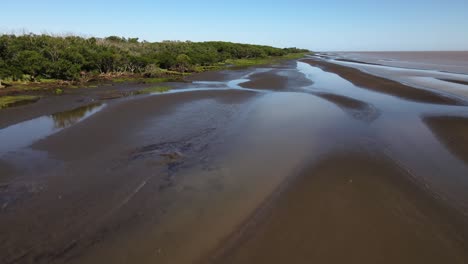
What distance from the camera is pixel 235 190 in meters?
6.62

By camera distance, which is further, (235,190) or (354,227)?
(235,190)

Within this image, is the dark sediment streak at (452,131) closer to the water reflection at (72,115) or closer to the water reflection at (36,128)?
the water reflection at (36,128)

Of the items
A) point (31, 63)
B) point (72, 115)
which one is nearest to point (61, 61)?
point (31, 63)

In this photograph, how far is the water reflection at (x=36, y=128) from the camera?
9344mm

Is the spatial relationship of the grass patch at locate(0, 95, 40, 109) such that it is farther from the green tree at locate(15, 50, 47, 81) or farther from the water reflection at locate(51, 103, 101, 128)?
the green tree at locate(15, 50, 47, 81)

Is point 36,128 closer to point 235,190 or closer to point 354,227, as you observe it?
point 235,190

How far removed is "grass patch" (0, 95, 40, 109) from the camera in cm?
1526

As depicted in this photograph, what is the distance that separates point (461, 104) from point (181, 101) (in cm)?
1603

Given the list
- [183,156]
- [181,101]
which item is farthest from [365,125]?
[181,101]

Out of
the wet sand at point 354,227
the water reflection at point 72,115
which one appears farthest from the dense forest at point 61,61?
the wet sand at point 354,227

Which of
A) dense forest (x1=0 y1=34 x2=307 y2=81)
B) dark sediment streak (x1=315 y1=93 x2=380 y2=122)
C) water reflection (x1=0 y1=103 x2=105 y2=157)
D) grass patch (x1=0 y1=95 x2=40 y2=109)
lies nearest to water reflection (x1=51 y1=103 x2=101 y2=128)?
water reflection (x1=0 y1=103 x2=105 y2=157)

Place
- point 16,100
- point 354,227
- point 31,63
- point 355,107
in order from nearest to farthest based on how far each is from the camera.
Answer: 1. point 354,227
2. point 355,107
3. point 16,100
4. point 31,63

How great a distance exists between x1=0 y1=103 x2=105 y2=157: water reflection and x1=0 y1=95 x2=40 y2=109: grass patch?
3735 mm

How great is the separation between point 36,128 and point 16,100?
281 inches
